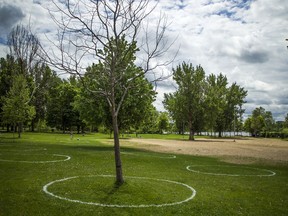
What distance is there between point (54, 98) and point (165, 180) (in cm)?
7491

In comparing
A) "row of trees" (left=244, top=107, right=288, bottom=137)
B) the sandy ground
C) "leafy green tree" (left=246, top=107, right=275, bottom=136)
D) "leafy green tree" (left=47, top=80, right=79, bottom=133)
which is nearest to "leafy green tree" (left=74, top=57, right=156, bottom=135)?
the sandy ground

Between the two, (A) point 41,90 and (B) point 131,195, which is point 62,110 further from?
(B) point 131,195

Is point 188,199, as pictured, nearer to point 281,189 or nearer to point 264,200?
point 264,200

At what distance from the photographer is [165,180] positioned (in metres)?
11.4

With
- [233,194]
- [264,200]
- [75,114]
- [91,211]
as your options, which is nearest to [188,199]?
[233,194]

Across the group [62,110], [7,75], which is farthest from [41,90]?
[7,75]

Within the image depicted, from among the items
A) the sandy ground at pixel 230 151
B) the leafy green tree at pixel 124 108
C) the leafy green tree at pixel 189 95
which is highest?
the leafy green tree at pixel 189 95

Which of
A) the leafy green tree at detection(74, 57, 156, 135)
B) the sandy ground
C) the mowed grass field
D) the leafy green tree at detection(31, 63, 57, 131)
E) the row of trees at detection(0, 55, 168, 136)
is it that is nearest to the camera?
the mowed grass field

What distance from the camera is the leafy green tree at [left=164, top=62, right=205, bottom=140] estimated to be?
61.5 m

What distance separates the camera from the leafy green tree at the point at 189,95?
6147 cm

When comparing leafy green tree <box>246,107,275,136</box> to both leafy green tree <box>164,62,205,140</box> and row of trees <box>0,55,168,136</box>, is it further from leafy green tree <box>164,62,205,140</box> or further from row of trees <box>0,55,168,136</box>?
row of trees <box>0,55,168,136</box>

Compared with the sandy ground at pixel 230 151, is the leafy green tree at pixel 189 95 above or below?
above

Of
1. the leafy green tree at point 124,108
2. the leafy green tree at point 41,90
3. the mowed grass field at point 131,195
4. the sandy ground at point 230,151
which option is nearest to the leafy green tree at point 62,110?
the leafy green tree at point 41,90

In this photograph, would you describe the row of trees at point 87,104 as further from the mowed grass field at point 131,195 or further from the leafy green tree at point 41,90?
the mowed grass field at point 131,195
